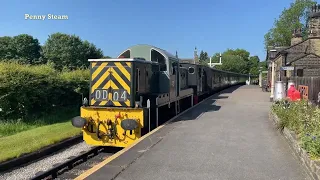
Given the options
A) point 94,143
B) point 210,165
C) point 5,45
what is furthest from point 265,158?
point 5,45

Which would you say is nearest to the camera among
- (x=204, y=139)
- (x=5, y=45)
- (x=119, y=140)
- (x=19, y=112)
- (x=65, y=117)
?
(x=204, y=139)

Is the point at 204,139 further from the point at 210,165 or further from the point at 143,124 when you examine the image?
the point at 210,165

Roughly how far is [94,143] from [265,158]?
192 inches

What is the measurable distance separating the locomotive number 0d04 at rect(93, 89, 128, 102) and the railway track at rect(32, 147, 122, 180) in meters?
1.54

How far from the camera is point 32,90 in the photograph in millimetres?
13117

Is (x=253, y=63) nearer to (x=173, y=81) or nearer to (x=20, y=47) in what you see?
(x=20, y=47)

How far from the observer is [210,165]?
616cm

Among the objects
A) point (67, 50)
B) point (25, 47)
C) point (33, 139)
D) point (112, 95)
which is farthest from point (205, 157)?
point (25, 47)

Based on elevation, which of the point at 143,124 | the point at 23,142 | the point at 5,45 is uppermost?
the point at 5,45

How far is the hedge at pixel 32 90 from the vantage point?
480 inches

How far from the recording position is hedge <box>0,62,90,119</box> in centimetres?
1220

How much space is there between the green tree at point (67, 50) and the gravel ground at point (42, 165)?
5566 centimetres

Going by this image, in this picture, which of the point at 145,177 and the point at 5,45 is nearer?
the point at 145,177

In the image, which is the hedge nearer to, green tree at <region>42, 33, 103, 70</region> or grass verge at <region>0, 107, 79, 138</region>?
grass verge at <region>0, 107, 79, 138</region>
